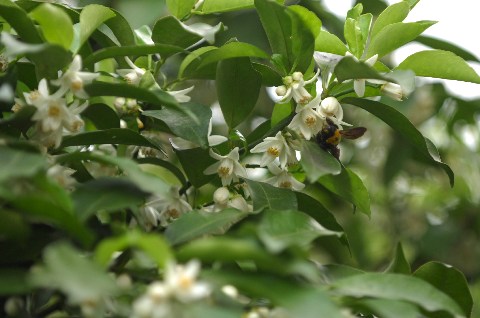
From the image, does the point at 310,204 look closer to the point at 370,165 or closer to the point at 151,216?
the point at 151,216

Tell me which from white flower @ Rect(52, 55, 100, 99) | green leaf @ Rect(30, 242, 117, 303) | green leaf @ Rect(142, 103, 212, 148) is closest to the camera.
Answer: green leaf @ Rect(30, 242, 117, 303)

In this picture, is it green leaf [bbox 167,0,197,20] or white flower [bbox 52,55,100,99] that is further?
green leaf [bbox 167,0,197,20]

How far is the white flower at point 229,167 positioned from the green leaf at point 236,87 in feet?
0.36

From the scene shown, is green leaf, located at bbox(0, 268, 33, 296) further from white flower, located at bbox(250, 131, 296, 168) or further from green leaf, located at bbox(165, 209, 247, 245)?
white flower, located at bbox(250, 131, 296, 168)

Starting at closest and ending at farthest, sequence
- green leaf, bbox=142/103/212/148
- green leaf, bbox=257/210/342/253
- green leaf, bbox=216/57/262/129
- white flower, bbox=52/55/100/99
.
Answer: green leaf, bbox=257/210/342/253, white flower, bbox=52/55/100/99, green leaf, bbox=142/103/212/148, green leaf, bbox=216/57/262/129

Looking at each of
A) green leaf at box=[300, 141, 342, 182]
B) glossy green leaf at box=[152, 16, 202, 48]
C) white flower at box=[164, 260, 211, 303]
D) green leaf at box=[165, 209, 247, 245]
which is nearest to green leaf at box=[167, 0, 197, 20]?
glossy green leaf at box=[152, 16, 202, 48]

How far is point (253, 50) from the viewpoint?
1.19 meters

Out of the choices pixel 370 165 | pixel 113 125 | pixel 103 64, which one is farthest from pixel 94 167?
pixel 370 165

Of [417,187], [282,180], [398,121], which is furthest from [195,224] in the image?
[417,187]

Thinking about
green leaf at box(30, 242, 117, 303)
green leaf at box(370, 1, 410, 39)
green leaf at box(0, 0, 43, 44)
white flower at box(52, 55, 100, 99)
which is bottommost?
green leaf at box(30, 242, 117, 303)

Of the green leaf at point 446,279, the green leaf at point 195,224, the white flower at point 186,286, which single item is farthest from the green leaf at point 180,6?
the white flower at point 186,286

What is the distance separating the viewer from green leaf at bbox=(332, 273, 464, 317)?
874mm

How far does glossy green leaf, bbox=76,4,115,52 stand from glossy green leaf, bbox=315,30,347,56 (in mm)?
364

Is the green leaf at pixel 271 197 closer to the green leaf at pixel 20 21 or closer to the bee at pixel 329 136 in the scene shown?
the bee at pixel 329 136
